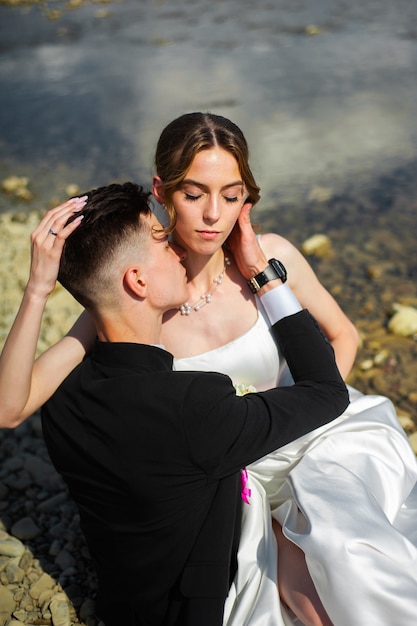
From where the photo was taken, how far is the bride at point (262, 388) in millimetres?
3055

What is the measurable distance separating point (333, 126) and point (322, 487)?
32.3 feet

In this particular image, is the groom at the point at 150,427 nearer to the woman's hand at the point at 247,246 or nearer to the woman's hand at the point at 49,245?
the woman's hand at the point at 49,245

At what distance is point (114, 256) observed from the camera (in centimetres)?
315

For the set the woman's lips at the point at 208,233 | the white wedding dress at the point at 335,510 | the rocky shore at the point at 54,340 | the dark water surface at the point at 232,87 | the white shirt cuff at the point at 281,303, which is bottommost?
the dark water surface at the point at 232,87

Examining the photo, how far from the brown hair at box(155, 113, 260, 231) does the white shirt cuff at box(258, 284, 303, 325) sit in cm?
60

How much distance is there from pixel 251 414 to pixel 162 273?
2.63ft

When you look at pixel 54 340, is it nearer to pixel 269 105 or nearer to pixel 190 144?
pixel 190 144

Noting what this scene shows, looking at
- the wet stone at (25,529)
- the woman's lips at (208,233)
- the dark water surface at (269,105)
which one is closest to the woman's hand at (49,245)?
the woman's lips at (208,233)

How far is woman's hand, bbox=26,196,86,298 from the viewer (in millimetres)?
3119

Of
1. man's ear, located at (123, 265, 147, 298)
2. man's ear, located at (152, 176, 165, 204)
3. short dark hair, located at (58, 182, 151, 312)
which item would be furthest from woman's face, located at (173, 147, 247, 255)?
man's ear, located at (123, 265, 147, 298)

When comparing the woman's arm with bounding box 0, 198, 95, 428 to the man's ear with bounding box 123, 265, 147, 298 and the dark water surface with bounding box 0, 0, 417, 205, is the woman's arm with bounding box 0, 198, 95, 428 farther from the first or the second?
the dark water surface with bounding box 0, 0, 417, 205

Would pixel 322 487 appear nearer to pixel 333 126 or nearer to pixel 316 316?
pixel 316 316

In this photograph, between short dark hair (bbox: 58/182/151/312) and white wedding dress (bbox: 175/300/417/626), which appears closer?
white wedding dress (bbox: 175/300/417/626)

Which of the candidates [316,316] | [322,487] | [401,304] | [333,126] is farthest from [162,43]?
[322,487]
